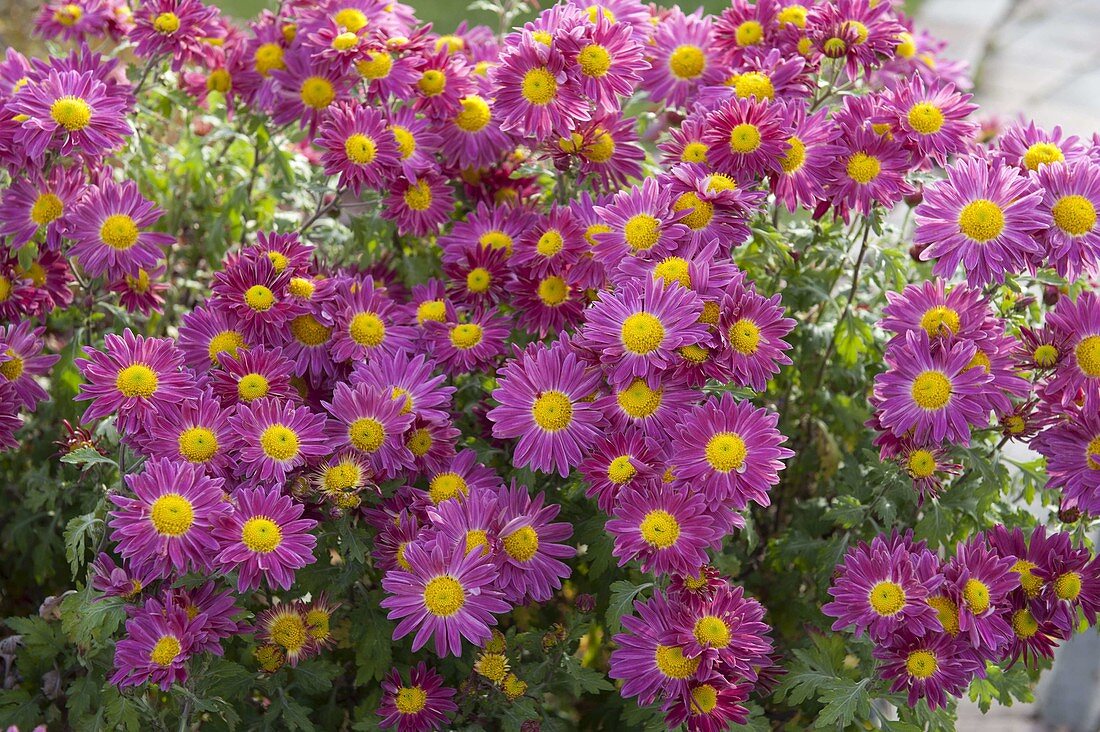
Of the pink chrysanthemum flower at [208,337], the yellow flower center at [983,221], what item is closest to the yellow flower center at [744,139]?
the yellow flower center at [983,221]

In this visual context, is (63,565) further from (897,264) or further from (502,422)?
(897,264)

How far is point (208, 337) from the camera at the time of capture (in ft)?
6.42

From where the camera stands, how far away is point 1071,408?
69.7 inches

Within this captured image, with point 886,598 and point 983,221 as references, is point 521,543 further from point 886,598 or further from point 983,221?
point 983,221

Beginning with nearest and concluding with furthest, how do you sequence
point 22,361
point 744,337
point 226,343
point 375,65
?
point 744,337 < point 226,343 < point 22,361 < point 375,65

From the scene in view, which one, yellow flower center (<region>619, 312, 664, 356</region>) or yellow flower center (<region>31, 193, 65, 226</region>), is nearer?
yellow flower center (<region>619, 312, 664, 356</region>)

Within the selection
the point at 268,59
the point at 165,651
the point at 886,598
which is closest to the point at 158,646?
the point at 165,651

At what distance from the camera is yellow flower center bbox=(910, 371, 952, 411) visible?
177 cm

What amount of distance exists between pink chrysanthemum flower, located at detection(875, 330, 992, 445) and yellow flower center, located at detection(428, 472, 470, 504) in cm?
70

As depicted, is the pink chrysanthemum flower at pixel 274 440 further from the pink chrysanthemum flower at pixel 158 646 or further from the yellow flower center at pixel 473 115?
the yellow flower center at pixel 473 115

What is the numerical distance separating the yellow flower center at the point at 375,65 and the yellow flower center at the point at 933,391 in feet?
3.83

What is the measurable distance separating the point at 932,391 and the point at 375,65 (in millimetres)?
1205

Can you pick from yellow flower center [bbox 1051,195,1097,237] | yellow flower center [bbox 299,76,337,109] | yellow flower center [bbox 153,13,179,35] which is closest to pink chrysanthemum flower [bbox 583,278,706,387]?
yellow flower center [bbox 1051,195,1097,237]

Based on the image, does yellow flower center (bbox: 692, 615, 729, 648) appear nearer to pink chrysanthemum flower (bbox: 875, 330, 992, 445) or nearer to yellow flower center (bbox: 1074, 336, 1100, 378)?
pink chrysanthemum flower (bbox: 875, 330, 992, 445)
